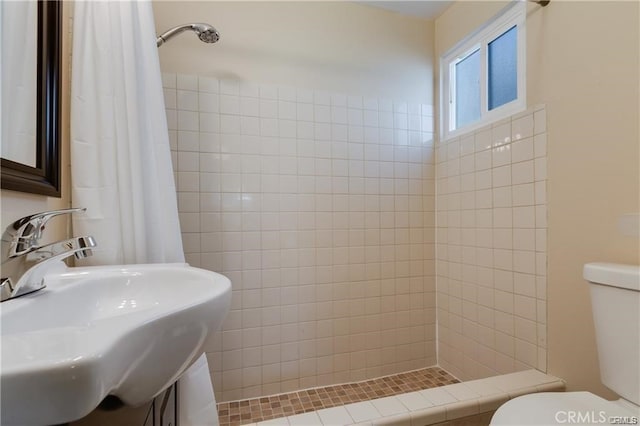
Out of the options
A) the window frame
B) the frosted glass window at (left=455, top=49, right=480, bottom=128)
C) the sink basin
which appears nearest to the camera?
the sink basin

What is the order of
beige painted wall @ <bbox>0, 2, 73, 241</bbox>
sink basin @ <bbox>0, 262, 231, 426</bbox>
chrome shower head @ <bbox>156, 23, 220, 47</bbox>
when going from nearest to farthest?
sink basin @ <bbox>0, 262, 231, 426</bbox> → beige painted wall @ <bbox>0, 2, 73, 241</bbox> → chrome shower head @ <bbox>156, 23, 220, 47</bbox>

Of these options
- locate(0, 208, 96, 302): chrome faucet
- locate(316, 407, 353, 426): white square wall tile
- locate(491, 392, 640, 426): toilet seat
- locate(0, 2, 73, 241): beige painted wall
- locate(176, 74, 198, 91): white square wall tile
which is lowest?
locate(316, 407, 353, 426): white square wall tile

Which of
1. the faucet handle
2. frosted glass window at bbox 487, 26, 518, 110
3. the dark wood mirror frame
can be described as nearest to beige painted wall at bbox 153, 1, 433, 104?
frosted glass window at bbox 487, 26, 518, 110

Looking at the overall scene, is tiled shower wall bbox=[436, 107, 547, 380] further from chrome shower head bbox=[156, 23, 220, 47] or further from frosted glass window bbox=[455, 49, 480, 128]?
chrome shower head bbox=[156, 23, 220, 47]

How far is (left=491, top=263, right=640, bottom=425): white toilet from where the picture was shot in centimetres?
86

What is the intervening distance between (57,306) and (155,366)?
0.41 metres

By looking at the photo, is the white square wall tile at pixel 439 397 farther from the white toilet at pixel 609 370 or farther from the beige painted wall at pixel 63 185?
the beige painted wall at pixel 63 185

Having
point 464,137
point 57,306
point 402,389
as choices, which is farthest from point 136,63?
point 402,389

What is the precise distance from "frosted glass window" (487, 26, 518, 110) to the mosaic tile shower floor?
1587mm

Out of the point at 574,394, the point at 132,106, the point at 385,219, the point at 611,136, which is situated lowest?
the point at 574,394

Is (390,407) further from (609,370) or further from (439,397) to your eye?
(609,370)

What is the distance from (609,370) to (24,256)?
163 cm

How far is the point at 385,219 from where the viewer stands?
1898 millimetres

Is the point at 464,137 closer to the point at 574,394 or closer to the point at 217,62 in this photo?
the point at 574,394
